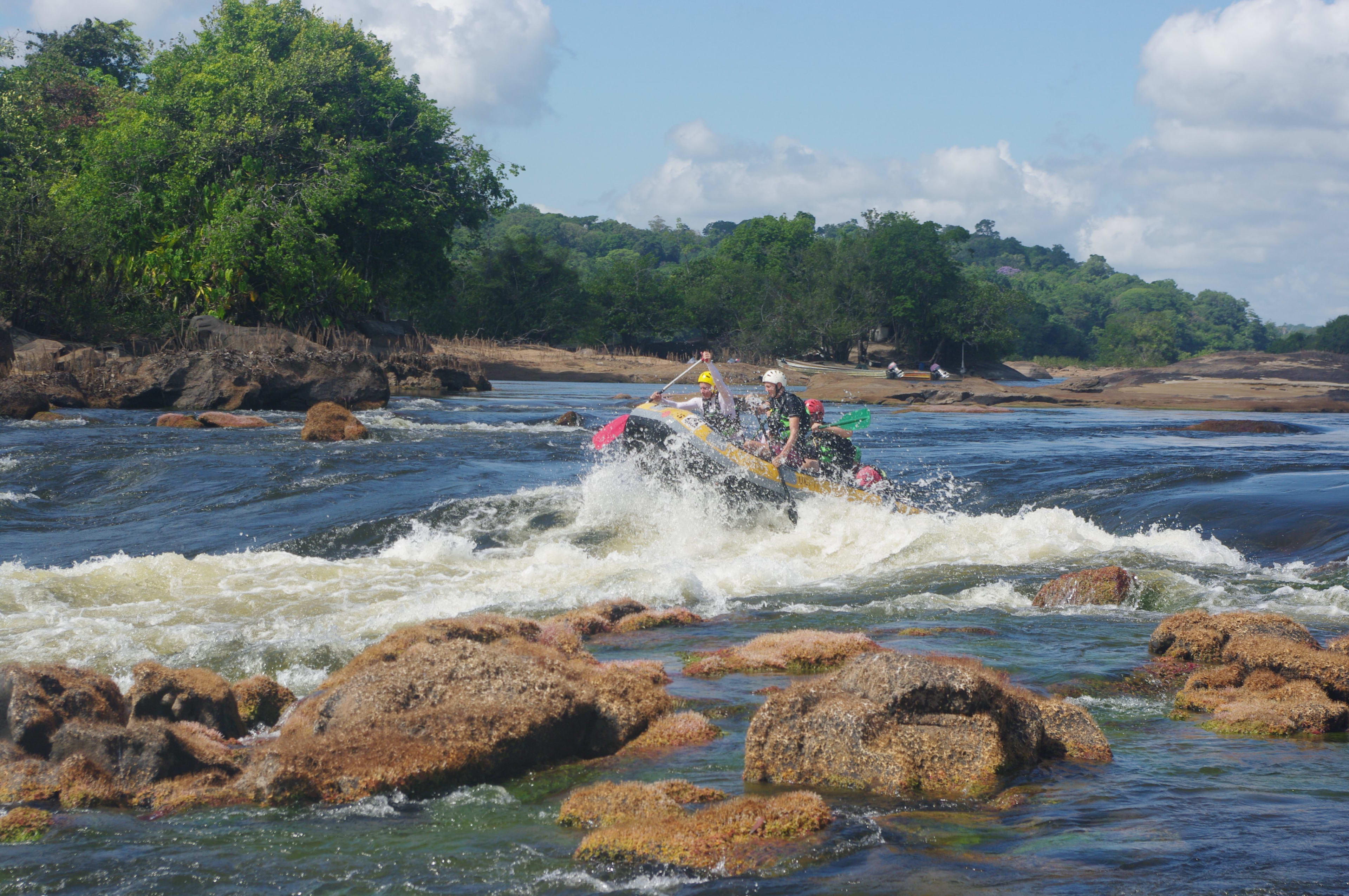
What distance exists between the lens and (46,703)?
516 centimetres

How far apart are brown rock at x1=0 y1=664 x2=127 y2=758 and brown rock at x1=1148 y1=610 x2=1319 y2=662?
6083 mm

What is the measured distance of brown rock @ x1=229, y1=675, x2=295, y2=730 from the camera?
5891 millimetres

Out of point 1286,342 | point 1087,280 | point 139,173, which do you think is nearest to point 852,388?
point 139,173

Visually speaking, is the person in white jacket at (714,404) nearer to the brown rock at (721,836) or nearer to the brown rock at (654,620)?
the brown rock at (654,620)

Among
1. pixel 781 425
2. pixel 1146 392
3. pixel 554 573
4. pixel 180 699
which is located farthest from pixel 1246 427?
pixel 180 699

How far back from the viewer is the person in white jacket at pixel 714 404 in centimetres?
1448

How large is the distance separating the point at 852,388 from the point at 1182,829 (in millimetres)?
39898

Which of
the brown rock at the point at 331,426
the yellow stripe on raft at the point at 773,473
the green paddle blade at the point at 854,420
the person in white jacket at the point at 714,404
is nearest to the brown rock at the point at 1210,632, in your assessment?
the yellow stripe on raft at the point at 773,473

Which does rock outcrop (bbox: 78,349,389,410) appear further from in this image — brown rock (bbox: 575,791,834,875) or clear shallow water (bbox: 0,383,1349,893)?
brown rock (bbox: 575,791,834,875)

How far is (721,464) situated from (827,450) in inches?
64.6

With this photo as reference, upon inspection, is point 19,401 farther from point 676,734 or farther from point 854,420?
point 676,734

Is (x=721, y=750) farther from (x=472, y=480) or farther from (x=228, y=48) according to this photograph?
(x=228, y=48)

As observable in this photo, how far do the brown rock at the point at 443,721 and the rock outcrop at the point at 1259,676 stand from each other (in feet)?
9.67

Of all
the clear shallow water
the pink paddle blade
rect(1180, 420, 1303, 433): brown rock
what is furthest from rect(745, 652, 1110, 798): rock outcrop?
rect(1180, 420, 1303, 433): brown rock
